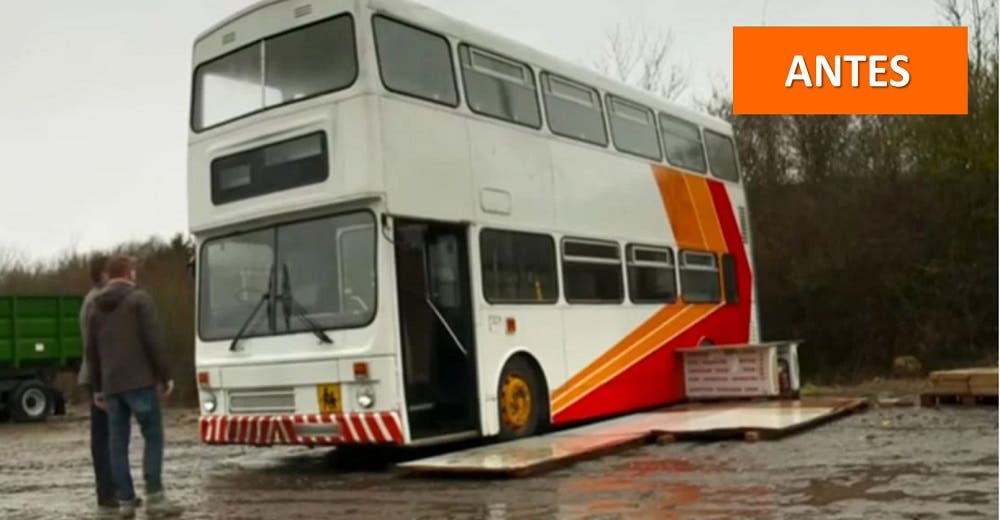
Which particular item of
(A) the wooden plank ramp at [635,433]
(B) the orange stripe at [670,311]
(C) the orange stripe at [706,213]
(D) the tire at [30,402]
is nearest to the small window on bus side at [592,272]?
(B) the orange stripe at [670,311]

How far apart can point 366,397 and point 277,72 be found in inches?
123

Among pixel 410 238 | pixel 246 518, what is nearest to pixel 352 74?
pixel 410 238

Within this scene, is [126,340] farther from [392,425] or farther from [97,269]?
[392,425]

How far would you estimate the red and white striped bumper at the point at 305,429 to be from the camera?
32.2ft

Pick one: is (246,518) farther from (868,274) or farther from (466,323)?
(868,274)

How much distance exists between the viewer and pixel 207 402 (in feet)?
35.6

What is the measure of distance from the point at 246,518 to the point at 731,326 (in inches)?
409

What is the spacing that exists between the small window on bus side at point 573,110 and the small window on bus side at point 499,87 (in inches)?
11.5

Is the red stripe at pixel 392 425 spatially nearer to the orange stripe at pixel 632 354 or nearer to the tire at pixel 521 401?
the tire at pixel 521 401

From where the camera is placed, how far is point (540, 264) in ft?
40.3

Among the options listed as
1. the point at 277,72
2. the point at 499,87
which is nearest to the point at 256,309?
the point at 277,72

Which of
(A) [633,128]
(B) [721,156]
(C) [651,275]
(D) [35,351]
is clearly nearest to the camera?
(C) [651,275]

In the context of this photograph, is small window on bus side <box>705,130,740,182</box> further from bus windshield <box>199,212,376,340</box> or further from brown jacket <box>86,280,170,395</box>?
brown jacket <box>86,280,170,395</box>

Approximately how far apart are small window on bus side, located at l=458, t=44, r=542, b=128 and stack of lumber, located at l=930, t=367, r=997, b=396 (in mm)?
5712
